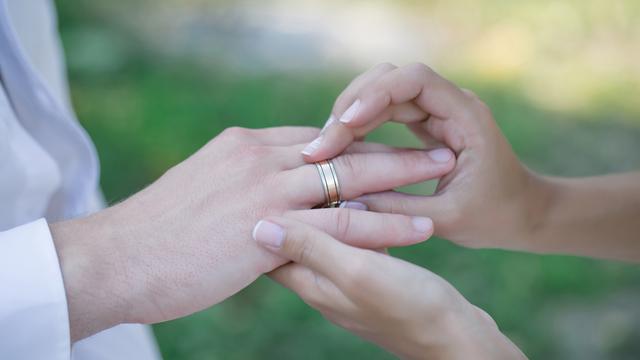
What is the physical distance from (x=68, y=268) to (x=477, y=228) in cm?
85

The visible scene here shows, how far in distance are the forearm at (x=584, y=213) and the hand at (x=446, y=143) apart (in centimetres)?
8

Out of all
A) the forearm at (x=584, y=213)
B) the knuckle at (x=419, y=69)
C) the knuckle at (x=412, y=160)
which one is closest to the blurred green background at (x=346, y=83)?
the forearm at (x=584, y=213)

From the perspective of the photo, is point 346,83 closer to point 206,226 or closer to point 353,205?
point 353,205

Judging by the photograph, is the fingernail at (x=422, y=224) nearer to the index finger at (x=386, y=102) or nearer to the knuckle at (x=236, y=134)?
the index finger at (x=386, y=102)

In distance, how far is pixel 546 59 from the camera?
503cm

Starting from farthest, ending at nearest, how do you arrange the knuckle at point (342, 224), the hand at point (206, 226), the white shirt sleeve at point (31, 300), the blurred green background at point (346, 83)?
the blurred green background at point (346, 83)
the knuckle at point (342, 224)
the hand at point (206, 226)
the white shirt sleeve at point (31, 300)

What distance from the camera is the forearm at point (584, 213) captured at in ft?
6.32

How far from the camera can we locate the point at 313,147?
1.69 metres

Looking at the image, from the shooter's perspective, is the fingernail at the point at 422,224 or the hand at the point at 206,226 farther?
the fingernail at the point at 422,224

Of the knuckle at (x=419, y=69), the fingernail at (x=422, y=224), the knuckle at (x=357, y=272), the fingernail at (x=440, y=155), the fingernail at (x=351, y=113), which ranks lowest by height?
the fingernail at (x=422, y=224)

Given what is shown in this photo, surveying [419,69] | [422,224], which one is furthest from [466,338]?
[419,69]

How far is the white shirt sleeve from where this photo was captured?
135 centimetres

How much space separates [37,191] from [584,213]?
1193 millimetres

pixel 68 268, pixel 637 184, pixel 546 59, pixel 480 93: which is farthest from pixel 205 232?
pixel 546 59
